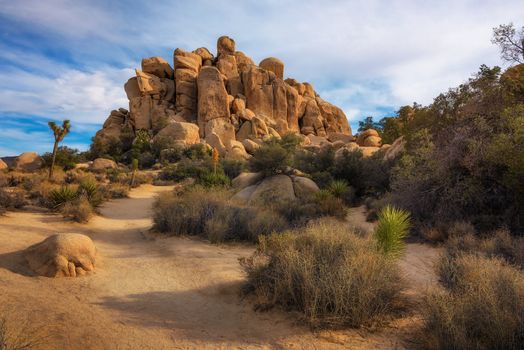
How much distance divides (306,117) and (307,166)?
1532 inches

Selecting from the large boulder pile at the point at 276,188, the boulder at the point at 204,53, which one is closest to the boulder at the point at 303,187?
the large boulder pile at the point at 276,188

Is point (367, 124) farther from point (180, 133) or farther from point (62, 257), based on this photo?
point (62, 257)

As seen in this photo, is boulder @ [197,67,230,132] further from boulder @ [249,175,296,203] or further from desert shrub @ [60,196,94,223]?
desert shrub @ [60,196,94,223]

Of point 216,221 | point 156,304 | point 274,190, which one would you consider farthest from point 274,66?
point 156,304

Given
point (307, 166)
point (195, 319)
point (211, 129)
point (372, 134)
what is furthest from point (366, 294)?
point (211, 129)

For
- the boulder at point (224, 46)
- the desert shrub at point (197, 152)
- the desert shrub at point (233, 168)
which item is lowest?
the desert shrub at point (233, 168)

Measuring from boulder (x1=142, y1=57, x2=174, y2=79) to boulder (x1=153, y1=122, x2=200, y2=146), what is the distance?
13.2m

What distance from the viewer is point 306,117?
186 feet

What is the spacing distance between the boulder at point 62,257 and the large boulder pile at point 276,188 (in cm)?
800

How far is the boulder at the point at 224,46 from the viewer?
187ft

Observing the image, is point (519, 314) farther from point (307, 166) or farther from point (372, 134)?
point (372, 134)

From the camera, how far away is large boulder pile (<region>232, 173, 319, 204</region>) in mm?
14328

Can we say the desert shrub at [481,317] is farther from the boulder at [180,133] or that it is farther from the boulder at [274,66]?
the boulder at [274,66]

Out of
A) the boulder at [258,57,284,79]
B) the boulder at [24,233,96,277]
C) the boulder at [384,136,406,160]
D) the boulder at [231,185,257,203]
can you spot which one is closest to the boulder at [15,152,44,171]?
the boulder at [231,185,257,203]
